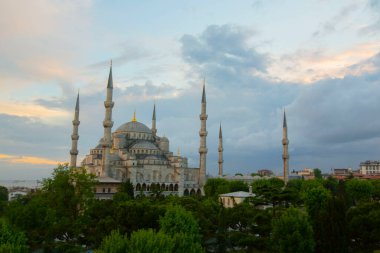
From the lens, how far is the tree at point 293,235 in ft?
71.1

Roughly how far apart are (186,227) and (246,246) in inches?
269

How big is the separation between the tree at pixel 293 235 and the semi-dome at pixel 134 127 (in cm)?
6472

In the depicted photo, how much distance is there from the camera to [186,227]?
74.7ft

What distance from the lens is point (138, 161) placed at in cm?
7275

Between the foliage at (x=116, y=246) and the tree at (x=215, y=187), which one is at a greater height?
→ the tree at (x=215, y=187)

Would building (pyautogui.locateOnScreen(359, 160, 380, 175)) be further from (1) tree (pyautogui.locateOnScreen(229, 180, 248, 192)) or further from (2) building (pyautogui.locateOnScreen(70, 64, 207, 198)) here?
(1) tree (pyautogui.locateOnScreen(229, 180, 248, 192))

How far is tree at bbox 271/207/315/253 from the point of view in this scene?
21656mm

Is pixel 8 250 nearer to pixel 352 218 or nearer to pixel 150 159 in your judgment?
pixel 352 218

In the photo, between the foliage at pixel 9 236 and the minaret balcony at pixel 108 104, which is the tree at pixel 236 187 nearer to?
Answer: the minaret balcony at pixel 108 104

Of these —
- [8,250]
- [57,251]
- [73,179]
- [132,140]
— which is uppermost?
[132,140]

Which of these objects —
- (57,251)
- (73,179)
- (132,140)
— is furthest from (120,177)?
(57,251)

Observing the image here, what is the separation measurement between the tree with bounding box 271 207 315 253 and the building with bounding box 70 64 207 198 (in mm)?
44812

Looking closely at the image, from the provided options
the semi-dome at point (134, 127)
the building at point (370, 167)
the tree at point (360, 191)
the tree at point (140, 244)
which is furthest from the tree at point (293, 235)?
the building at point (370, 167)

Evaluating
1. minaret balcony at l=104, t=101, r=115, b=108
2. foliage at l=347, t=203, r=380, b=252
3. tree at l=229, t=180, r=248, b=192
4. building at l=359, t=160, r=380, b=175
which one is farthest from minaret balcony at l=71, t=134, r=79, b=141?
building at l=359, t=160, r=380, b=175
